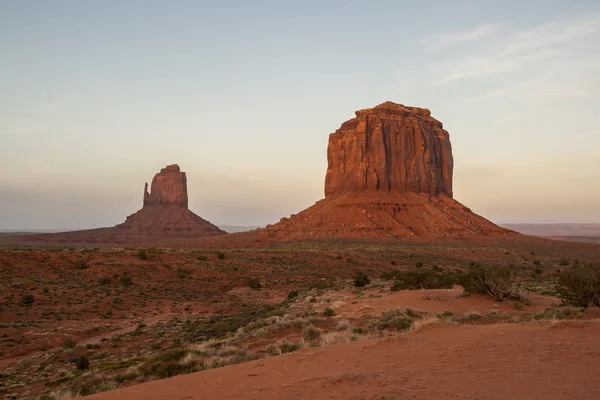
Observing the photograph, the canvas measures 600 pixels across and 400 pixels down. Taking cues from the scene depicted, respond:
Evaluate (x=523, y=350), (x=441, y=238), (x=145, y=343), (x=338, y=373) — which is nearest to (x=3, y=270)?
(x=145, y=343)

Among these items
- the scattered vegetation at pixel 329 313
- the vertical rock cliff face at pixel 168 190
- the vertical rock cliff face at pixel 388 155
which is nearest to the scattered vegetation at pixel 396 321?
the scattered vegetation at pixel 329 313

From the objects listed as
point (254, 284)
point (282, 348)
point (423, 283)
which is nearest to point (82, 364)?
point (282, 348)

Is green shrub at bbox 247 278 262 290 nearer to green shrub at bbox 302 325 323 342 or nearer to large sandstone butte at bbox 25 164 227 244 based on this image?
green shrub at bbox 302 325 323 342

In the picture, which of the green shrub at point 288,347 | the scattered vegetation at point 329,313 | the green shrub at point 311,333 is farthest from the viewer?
the scattered vegetation at point 329,313

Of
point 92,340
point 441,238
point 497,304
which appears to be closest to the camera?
point 497,304

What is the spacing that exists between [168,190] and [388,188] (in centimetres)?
7690

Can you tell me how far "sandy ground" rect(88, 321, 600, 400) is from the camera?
21.6ft

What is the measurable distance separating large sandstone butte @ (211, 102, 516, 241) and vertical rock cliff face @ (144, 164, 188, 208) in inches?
2408

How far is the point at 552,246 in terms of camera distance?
69.3m

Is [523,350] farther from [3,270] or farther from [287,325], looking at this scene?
[3,270]

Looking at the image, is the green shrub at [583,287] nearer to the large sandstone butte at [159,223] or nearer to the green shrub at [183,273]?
the green shrub at [183,273]

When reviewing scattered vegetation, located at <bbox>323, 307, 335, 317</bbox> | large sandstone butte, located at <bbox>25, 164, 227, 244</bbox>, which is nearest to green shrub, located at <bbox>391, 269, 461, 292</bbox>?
scattered vegetation, located at <bbox>323, 307, 335, 317</bbox>

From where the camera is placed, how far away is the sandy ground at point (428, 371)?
21.6 feet

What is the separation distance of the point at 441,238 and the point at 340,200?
2073 centimetres
